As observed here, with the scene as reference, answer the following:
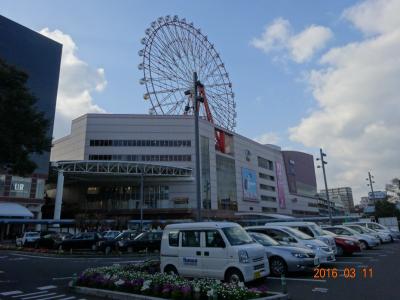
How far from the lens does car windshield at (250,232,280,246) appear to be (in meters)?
13.3

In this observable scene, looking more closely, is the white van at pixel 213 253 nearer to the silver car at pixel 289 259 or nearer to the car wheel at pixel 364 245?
the silver car at pixel 289 259

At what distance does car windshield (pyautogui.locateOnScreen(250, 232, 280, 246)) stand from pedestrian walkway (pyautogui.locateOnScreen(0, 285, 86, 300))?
6.68 metres

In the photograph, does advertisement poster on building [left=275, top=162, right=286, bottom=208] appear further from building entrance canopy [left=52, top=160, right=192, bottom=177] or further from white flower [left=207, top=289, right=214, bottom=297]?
white flower [left=207, top=289, right=214, bottom=297]

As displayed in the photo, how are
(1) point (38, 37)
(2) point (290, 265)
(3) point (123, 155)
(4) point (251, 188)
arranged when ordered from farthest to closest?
(4) point (251, 188), (3) point (123, 155), (1) point (38, 37), (2) point (290, 265)

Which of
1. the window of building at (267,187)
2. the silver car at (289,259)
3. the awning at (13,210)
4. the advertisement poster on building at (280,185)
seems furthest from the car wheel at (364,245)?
the advertisement poster on building at (280,185)

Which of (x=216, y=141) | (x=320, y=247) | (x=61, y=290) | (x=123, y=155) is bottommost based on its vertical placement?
(x=61, y=290)

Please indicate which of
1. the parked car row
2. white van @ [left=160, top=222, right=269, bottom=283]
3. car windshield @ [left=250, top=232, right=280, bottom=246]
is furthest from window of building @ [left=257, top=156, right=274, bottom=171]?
white van @ [left=160, top=222, right=269, bottom=283]

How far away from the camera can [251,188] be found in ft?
297

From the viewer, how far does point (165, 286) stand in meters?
8.95

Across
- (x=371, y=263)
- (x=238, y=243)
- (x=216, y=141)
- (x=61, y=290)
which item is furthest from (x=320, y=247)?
(x=216, y=141)

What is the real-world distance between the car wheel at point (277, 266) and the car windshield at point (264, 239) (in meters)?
0.72

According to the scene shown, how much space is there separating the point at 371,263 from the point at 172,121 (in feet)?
210

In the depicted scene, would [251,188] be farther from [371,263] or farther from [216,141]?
[371,263]

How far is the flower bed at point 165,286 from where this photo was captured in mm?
8156
